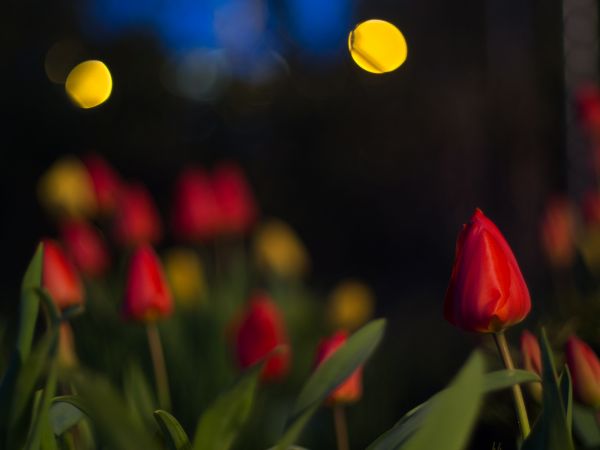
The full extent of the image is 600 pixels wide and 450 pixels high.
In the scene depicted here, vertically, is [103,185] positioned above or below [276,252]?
above

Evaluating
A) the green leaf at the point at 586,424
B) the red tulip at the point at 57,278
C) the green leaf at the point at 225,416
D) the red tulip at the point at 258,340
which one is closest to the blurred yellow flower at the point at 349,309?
the red tulip at the point at 258,340

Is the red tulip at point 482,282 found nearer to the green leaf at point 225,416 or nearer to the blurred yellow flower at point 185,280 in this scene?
the green leaf at point 225,416

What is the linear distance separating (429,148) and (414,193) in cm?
21

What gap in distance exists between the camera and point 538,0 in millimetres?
4145

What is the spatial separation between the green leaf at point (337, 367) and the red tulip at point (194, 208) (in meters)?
1.52

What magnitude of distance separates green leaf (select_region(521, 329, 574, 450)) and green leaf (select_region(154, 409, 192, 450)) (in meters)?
0.23

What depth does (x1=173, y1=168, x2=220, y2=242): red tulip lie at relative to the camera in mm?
2211

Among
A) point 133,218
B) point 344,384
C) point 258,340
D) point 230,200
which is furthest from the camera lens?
point 230,200

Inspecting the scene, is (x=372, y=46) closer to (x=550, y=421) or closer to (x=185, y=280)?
(x=550, y=421)

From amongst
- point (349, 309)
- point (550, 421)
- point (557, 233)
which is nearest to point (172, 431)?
point (550, 421)

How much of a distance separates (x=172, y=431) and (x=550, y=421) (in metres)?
0.24

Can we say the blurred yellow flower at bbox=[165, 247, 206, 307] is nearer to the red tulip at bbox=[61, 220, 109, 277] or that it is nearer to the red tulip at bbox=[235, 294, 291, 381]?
the red tulip at bbox=[61, 220, 109, 277]

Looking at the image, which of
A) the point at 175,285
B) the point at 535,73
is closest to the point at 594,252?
the point at 175,285

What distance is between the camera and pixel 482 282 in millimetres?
743
